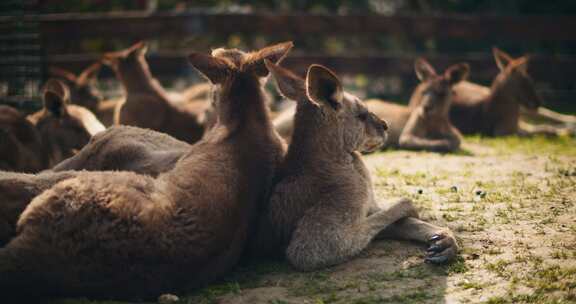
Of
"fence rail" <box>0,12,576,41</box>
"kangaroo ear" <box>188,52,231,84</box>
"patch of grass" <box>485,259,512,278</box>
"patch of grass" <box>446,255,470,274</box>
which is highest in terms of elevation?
"fence rail" <box>0,12,576,41</box>

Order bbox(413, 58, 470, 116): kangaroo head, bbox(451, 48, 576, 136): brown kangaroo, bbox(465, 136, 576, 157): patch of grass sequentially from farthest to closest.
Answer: bbox(451, 48, 576, 136): brown kangaroo, bbox(413, 58, 470, 116): kangaroo head, bbox(465, 136, 576, 157): patch of grass

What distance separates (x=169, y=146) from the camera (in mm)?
6156

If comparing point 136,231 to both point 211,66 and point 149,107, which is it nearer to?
point 211,66

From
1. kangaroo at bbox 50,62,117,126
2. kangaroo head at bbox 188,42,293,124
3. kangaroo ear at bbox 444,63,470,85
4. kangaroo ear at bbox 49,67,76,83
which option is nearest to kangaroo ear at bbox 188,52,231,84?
kangaroo head at bbox 188,42,293,124

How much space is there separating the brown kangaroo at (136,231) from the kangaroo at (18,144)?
2.87 meters

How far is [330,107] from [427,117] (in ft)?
14.9

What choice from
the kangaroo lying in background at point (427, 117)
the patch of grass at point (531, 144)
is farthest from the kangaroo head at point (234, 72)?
the patch of grass at point (531, 144)

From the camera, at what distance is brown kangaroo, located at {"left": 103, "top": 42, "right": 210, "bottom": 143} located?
9.48m

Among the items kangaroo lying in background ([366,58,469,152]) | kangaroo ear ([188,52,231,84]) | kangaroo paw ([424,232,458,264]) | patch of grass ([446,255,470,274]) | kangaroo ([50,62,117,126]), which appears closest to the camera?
patch of grass ([446,255,470,274])

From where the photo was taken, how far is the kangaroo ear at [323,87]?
17.3 ft

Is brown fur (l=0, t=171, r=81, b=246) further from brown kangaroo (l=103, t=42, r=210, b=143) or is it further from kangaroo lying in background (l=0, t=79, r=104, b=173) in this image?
brown kangaroo (l=103, t=42, r=210, b=143)

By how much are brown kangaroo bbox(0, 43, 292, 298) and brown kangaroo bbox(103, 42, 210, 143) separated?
423 cm

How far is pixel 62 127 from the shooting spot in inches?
322

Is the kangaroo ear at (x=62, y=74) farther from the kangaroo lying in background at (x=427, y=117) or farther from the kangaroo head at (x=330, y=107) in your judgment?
the kangaroo head at (x=330, y=107)
